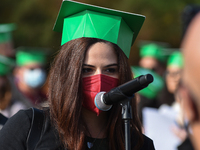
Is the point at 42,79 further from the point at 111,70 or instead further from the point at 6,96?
the point at 111,70

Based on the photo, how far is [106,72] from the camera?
2463 mm

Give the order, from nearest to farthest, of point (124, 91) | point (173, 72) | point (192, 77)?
point (192, 77) < point (124, 91) < point (173, 72)

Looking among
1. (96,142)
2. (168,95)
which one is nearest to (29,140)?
(96,142)

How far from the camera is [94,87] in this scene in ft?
7.73

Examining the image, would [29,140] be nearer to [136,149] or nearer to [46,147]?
[46,147]

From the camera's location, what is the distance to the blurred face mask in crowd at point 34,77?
7.89 m

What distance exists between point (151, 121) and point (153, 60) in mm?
3059

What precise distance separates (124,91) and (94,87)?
53 centimetres

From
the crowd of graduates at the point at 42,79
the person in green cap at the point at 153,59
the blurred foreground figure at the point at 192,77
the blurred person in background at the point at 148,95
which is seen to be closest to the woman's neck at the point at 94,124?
the blurred foreground figure at the point at 192,77

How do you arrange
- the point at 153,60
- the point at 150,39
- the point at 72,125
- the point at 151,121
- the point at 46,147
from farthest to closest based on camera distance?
the point at 150,39 → the point at 153,60 → the point at 151,121 → the point at 72,125 → the point at 46,147

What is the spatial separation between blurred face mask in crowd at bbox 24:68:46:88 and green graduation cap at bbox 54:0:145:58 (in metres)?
5.38

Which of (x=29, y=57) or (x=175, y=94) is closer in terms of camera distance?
(x=175, y=94)

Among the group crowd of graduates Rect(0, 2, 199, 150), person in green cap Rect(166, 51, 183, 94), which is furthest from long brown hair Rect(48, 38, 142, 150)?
person in green cap Rect(166, 51, 183, 94)

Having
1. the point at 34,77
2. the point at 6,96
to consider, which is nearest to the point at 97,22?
the point at 6,96
